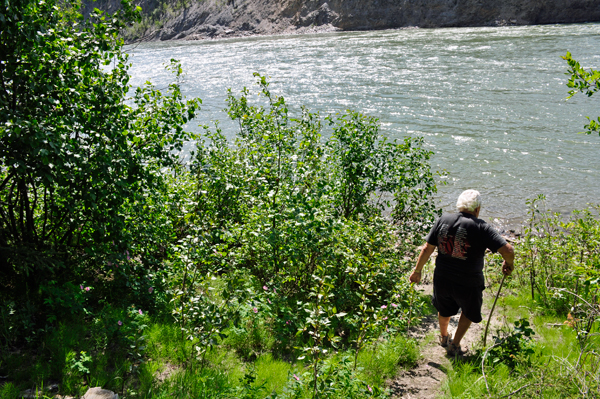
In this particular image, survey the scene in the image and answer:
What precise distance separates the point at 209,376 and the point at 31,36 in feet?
11.0

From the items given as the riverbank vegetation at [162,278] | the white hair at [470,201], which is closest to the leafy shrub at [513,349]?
the riverbank vegetation at [162,278]

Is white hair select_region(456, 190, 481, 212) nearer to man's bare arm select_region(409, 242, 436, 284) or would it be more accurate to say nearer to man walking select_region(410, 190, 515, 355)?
man walking select_region(410, 190, 515, 355)

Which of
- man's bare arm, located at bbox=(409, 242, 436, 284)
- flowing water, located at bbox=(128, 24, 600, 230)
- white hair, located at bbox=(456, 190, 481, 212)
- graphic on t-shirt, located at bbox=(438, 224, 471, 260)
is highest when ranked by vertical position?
white hair, located at bbox=(456, 190, 481, 212)

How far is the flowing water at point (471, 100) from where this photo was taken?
13461mm

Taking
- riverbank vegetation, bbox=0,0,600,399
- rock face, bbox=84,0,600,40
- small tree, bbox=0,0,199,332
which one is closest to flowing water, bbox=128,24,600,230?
riverbank vegetation, bbox=0,0,600,399

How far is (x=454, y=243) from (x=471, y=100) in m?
19.0

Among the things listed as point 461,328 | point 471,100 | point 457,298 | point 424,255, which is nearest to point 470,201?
point 424,255

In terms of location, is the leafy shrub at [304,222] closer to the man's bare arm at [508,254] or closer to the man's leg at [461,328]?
the man's leg at [461,328]

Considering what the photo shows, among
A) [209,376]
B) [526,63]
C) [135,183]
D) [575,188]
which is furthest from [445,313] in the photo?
[526,63]

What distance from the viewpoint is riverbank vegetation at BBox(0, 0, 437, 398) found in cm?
389

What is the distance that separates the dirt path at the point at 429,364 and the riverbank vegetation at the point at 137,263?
0.17 metres

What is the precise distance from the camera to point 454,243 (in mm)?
4797

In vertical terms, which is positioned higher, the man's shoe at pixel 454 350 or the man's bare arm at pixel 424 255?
the man's bare arm at pixel 424 255

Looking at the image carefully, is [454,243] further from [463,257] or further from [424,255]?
[424,255]
